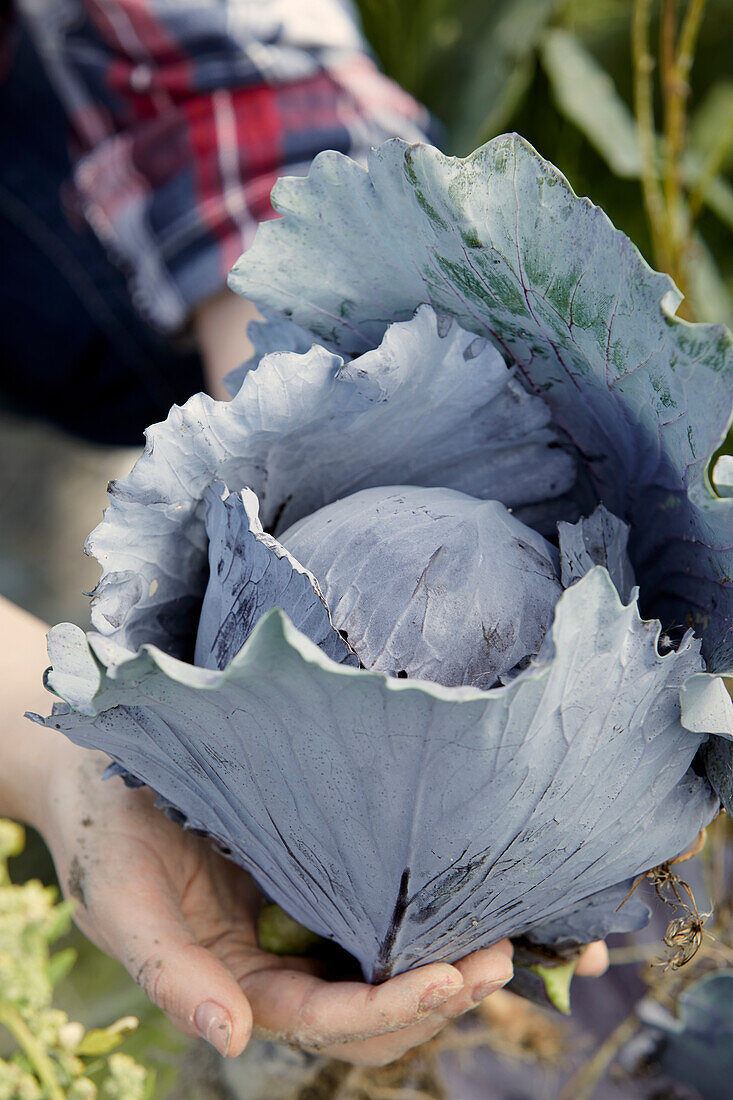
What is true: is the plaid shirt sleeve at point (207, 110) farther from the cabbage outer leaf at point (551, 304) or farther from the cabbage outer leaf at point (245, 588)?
the cabbage outer leaf at point (245, 588)

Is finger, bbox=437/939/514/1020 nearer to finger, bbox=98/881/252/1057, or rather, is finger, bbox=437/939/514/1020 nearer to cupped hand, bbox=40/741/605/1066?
cupped hand, bbox=40/741/605/1066

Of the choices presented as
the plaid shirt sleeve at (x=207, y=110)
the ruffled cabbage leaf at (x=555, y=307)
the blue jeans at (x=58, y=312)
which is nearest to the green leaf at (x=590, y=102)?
the plaid shirt sleeve at (x=207, y=110)

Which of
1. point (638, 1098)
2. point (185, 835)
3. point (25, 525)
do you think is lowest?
point (638, 1098)

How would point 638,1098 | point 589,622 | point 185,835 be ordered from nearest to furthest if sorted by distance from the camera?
point 589,622 → point 185,835 → point 638,1098

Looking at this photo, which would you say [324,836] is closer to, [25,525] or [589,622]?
[589,622]

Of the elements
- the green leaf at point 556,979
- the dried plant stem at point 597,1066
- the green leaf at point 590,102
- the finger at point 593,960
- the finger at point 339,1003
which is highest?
the green leaf at point 590,102

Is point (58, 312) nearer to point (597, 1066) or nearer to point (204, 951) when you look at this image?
point (204, 951)

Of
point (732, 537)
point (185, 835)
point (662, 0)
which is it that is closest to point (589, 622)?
point (732, 537)
